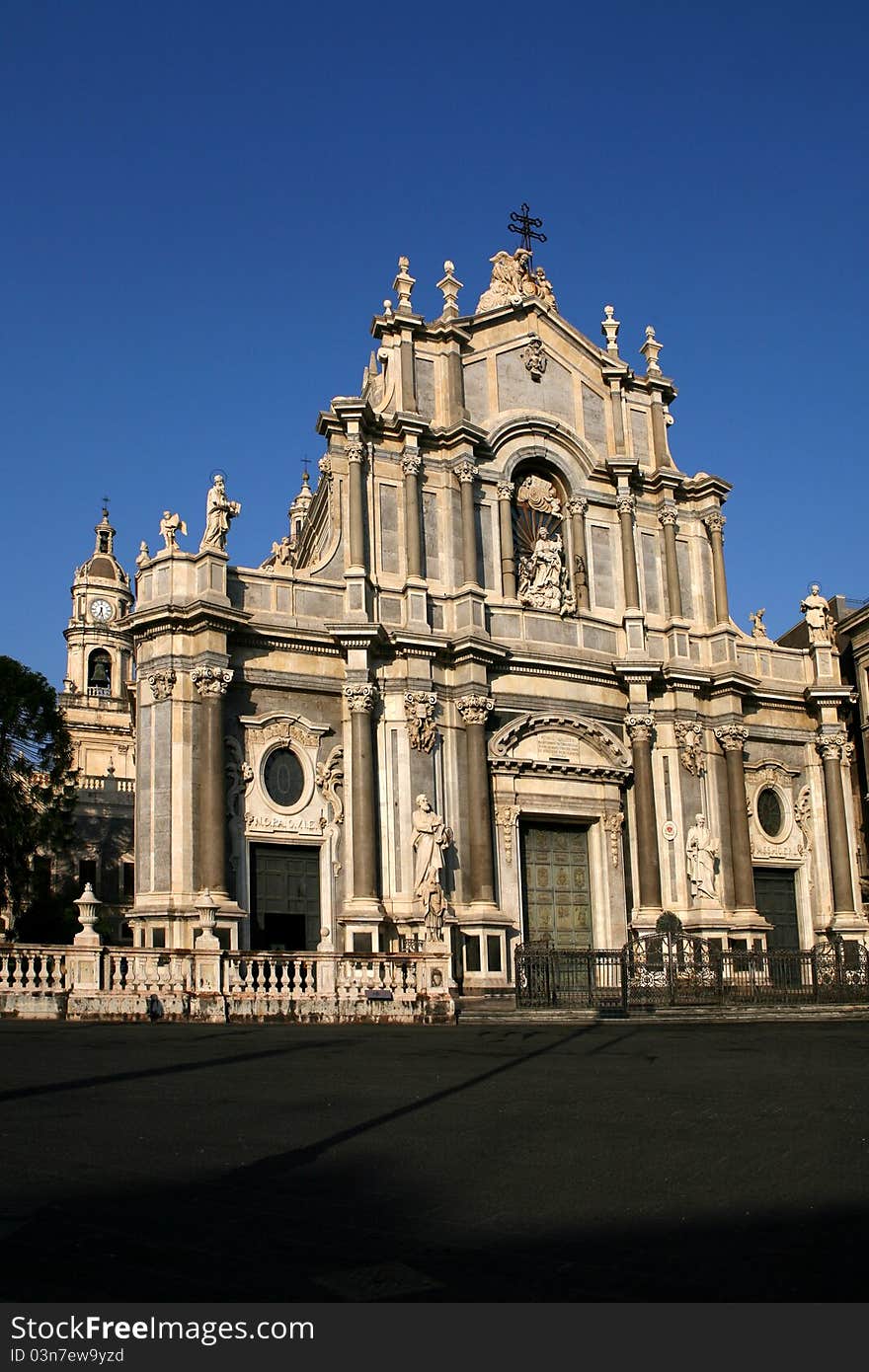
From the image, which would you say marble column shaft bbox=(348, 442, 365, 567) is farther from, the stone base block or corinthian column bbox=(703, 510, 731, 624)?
the stone base block

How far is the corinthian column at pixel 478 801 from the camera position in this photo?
100 feet

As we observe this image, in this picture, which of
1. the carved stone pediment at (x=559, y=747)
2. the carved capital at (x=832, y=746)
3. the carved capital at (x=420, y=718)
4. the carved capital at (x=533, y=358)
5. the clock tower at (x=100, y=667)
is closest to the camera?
the carved capital at (x=420, y=718)

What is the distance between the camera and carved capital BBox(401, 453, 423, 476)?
32438 millimetres

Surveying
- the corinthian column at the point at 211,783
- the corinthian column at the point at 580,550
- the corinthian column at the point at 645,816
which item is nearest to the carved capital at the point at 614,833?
the corinthian column at the point at 645,816

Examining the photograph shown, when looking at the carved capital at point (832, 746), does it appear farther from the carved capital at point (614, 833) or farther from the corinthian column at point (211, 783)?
the corinthian column at point (211, 783)

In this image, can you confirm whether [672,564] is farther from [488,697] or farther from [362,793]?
[362,793]

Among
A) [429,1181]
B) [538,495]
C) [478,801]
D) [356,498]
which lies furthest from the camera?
[538,495]

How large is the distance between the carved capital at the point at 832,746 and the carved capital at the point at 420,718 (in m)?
12.4


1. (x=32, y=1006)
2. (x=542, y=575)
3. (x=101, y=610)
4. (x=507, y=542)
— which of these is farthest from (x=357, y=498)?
(x=101, y=610)

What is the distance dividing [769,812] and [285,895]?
1423 cm

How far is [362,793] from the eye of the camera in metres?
29.6

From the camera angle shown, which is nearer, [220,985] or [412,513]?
[220,985]
